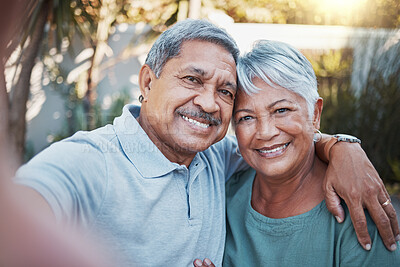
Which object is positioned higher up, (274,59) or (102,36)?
(274,59)

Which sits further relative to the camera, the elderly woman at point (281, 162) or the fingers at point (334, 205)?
the elderly woman at point (281, 162)

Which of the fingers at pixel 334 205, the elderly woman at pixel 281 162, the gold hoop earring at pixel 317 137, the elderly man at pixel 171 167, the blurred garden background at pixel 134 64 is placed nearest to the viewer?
the elderly man at pixel 171 167

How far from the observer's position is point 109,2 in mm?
6609

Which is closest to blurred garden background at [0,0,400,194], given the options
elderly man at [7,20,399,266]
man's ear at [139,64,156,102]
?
man's ear at [139,64,156,102]

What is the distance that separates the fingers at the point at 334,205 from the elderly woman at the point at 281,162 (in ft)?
0.13

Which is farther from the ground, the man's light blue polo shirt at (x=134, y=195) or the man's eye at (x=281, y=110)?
the man's eye at (x=281, y=110)

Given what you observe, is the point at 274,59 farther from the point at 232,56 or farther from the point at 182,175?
the point at 182,175

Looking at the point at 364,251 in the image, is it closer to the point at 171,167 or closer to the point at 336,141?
the point at 336,141

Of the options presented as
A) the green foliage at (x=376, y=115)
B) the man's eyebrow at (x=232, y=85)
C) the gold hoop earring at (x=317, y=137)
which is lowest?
the green foliage at (x=376, y=115)

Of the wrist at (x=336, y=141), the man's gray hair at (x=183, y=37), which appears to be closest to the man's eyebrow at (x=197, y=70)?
the man's gray hair at (x=183, y=37)

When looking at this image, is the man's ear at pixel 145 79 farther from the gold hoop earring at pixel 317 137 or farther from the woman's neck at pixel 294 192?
the gold hoop earring at pixel 317 137

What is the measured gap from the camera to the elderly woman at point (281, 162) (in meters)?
1.82

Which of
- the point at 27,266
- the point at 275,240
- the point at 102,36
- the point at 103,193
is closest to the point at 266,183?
the point at 275,240

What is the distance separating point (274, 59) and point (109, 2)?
5502 millimetres
